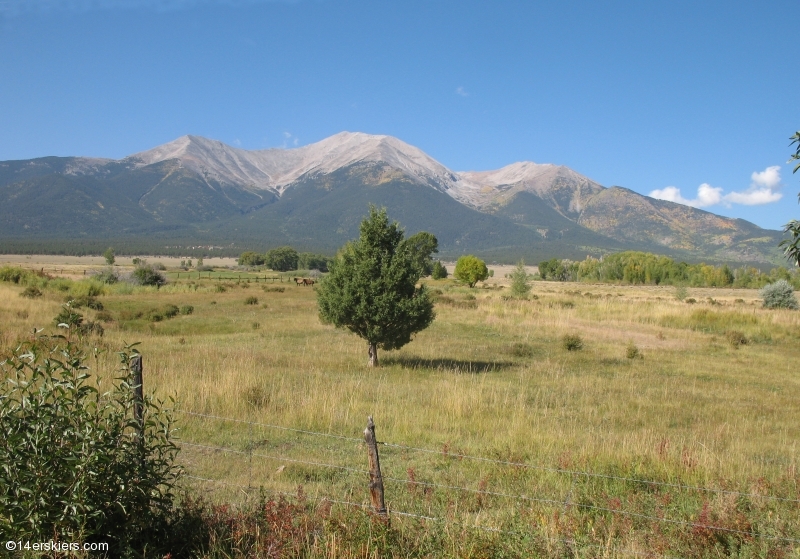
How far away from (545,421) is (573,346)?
42.9 feet

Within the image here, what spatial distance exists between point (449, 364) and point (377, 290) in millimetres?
3582

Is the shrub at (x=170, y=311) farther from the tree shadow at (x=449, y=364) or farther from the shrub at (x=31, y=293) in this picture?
the tree shadow at (x=449, y=364)

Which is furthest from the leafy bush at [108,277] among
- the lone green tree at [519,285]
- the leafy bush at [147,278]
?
the lone green tree at [519,285]

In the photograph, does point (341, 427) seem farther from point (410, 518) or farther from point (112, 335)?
point (112, 335)

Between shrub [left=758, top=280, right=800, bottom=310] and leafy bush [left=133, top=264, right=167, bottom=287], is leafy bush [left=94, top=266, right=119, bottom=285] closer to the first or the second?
leafy bush [left=133, top=264, right=167, bottom=287]

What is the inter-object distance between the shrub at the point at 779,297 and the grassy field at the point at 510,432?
69.6 feet

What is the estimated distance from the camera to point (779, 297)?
142ft

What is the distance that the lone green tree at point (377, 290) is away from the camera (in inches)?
645

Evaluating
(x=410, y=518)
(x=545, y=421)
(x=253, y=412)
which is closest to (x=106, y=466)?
(x=410, y=518)

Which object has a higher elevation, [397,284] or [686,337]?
[397,284]

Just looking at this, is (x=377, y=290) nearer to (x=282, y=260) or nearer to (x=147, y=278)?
(x=147, y=278)

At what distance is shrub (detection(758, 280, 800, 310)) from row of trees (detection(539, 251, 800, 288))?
7384 centimetres

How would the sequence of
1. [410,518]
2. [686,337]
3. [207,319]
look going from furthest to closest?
[207,319]
[686,337]
[410,518]

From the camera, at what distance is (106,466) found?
429 cm
